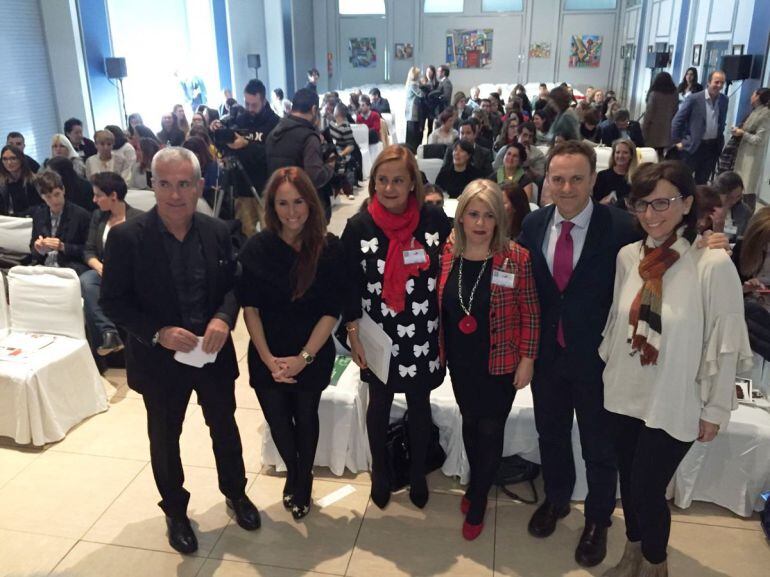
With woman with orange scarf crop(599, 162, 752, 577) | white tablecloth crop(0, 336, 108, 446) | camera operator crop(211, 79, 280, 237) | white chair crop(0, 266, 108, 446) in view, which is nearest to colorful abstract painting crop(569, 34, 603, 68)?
camera operator crop(211, 79, 280, 237)

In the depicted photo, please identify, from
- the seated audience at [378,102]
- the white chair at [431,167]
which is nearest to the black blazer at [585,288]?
the white chair at [431,167]

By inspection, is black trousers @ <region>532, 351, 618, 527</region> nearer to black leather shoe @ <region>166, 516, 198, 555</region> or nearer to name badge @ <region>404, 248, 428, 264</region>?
name badge @ <region>404, 248, 428, 264</region>

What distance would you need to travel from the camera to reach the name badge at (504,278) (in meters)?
2.36

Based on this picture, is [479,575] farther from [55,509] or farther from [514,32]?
[514,32]

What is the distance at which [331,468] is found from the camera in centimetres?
330

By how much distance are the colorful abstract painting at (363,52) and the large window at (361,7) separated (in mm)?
853

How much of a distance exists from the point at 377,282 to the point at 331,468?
1245mm

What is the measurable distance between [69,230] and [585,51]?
19811 mm

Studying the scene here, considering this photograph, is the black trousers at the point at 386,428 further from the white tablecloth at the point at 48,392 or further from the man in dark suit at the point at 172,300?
the white tablecloth at the point at 48,392

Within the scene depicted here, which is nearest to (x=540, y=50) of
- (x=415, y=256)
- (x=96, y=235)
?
(x=96, y=235)

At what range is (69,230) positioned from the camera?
14.9ft

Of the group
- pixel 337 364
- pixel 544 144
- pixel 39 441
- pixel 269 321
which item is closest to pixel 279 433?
pixel 269 321

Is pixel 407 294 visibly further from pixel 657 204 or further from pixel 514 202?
pixel 514 202

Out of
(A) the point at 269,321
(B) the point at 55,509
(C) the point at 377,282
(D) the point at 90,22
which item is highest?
(D) the point at 90,22
